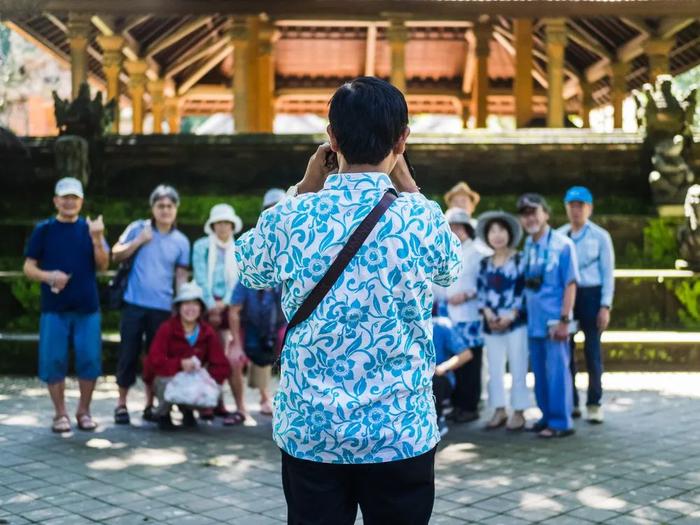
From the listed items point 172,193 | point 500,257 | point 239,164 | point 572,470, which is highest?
point 239,164

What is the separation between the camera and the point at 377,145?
2.77m

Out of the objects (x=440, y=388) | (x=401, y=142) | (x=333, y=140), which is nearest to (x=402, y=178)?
(x=401, y=142)

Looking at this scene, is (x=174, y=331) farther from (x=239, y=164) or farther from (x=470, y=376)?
(x=239, y=164)

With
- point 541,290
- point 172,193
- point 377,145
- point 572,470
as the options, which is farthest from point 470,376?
point 377,145

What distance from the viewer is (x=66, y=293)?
746cm

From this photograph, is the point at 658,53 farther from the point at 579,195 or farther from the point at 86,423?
the point at 86,423

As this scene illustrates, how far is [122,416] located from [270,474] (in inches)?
80.8

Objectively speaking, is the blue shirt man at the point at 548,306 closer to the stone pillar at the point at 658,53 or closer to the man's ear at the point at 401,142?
the man's ear at the point at 401,142

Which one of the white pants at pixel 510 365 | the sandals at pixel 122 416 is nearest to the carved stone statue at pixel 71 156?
the sandals at pixel 122 416

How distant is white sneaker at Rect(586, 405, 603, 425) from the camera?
790 centimetres

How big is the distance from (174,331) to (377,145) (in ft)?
17.1

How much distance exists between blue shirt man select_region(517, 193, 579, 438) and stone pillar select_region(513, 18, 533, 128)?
547 inches

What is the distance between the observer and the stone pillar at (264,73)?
21906mm

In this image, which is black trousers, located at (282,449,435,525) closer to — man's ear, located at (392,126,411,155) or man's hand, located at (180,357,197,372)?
man's ear, located at (392,126,411,155)
